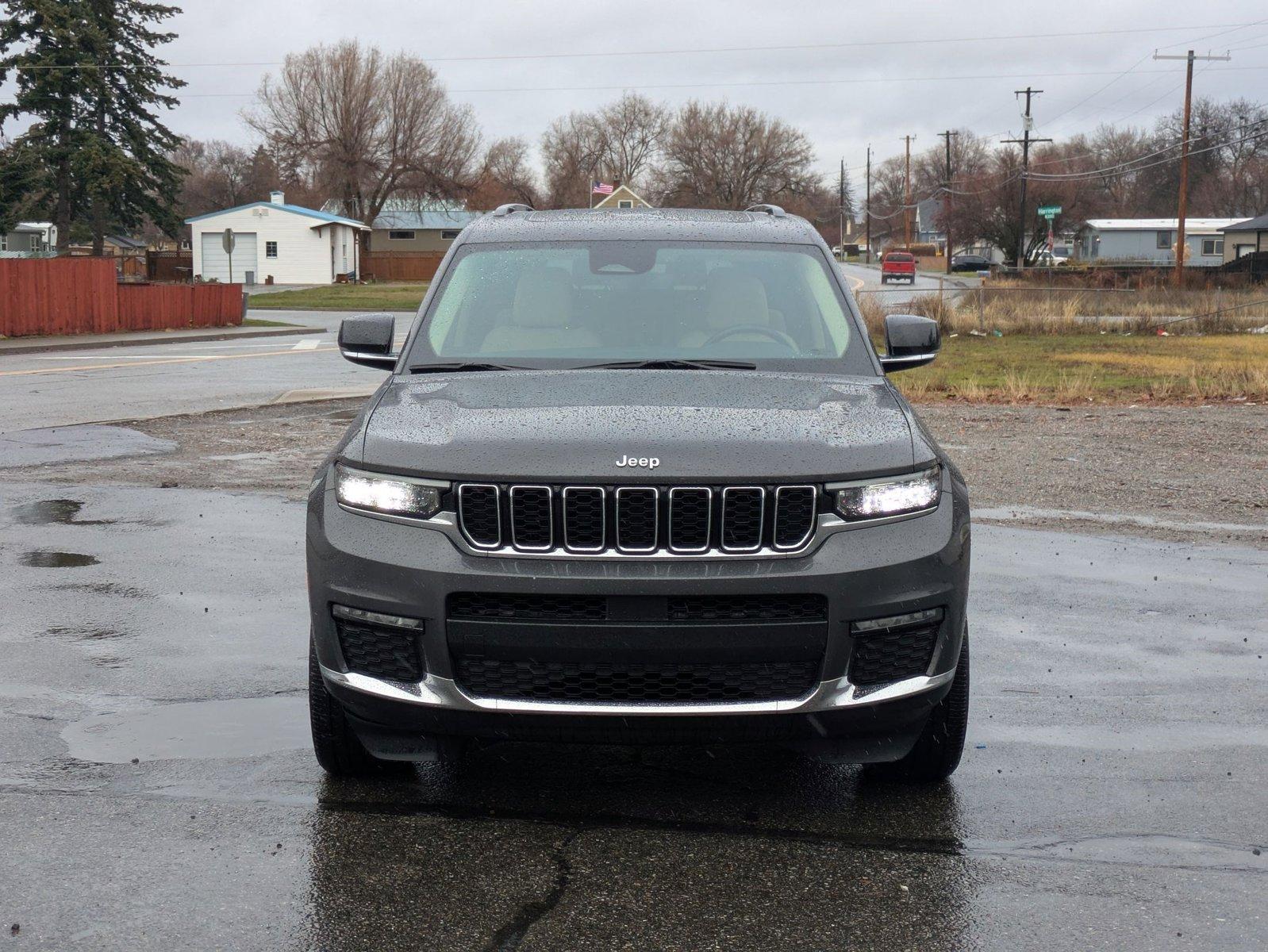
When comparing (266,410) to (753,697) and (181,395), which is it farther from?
(753,697)

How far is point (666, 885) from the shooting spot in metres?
3.88

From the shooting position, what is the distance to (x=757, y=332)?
5.46 meters

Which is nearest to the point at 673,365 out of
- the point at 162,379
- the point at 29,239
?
the point at 162,379

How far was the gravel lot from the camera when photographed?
33.5 ft

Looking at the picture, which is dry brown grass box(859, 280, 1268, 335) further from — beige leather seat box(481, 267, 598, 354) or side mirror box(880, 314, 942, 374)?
beige leather seat box(481, 267, 598, 354)

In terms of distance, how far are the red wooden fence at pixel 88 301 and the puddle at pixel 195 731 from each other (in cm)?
2872

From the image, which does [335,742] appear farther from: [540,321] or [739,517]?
[540,321]

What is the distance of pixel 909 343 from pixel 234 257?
81.5 m

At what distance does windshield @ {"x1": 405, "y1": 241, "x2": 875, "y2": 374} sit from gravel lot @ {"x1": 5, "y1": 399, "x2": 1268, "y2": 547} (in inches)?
186

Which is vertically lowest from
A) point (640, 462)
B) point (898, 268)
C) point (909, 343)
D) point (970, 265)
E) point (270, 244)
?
point (640, 462)

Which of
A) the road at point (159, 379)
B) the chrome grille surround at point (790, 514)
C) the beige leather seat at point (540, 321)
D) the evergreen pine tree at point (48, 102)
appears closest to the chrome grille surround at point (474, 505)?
the chrome grille surround at point (790, 514)

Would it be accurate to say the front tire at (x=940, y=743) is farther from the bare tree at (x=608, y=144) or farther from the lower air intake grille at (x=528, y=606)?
the bare tree at (x=608, y=144)

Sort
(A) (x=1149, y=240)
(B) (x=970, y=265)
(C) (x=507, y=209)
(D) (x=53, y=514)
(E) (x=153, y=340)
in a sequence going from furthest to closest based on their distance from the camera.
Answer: (A) (x=1149, y=240) < (B) (x=970, y=265) < (E) (x=153, y=340) < (D) (x=53, y=514) < (C) (x=507, y=209)

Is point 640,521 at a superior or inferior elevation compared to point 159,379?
superior
